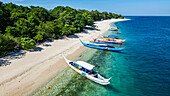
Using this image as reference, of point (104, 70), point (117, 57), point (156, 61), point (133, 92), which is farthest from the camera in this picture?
point (117, 57)

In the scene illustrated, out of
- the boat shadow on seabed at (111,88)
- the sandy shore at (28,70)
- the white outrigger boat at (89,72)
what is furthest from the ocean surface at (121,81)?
the sandy shore at (28,70)

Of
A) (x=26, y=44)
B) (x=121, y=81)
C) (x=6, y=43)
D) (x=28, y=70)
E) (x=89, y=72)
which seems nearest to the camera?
(x=121, y=81)

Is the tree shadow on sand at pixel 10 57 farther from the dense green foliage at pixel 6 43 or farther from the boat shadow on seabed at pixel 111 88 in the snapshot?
the boat shadow on seabed at pixel 111 88

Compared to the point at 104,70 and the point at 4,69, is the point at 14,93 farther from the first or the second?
the point at 104,70

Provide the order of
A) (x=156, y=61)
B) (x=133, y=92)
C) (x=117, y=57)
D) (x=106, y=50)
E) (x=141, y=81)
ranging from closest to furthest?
(x=133, y=92) < (x=141, y=81) < (x=156, y=61) < (x=117, y=57) < (x=106, y=50)

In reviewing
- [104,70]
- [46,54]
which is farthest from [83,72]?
[46,54]

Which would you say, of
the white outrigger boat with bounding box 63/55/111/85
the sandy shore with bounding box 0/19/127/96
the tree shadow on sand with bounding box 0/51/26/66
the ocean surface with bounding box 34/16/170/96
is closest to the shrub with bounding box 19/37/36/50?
the sandy shore with bounding box 0/19/127/96

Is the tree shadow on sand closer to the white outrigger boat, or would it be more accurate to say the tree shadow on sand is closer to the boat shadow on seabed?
the white outrigger boat

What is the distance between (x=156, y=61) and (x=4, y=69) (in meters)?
35.9

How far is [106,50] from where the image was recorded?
111 feet

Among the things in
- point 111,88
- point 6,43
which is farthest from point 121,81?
point 6,43

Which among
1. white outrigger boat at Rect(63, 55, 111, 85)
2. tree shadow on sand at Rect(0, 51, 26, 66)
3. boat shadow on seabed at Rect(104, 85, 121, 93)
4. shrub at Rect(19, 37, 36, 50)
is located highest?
shrub at Rect(19, 37, 36, 50)

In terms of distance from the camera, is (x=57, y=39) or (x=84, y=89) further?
(x=57, y=39)

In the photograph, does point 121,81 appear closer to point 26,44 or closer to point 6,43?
point 26,44
